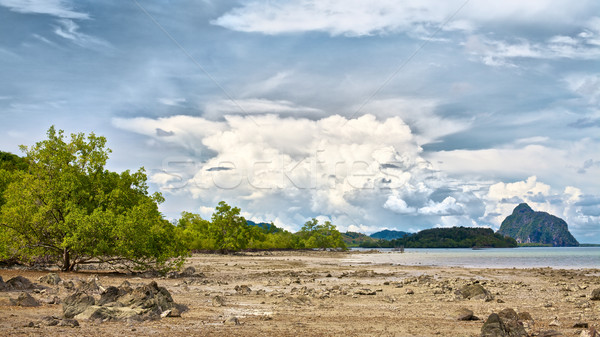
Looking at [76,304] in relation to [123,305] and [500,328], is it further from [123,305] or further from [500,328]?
[500,328]

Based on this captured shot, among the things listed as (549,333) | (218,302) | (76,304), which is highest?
(76,304)

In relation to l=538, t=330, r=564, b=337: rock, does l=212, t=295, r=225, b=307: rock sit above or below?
below

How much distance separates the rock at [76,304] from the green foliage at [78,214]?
16.4 m

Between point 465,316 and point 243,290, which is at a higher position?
point 465,316

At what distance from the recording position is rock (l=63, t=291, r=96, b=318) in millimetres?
14891

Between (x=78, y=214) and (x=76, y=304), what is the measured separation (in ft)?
59.4

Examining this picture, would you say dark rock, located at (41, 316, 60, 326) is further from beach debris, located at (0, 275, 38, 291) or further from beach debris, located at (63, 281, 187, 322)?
beach debris, located at (0, 275, 38, 291)

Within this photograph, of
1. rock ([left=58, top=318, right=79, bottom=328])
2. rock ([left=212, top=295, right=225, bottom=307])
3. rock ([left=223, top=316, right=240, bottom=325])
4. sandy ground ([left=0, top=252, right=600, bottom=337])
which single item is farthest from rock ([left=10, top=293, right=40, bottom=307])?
rock ([left=223, top=316, right=240, bottom=325])

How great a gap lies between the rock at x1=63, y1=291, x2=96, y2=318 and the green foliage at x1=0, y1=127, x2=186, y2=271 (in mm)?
16372

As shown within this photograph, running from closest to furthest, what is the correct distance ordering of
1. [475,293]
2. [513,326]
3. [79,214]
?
[513,326] < [475,293] < [79,214]

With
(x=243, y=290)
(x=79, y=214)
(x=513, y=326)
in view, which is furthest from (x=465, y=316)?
(x=79, y=214)

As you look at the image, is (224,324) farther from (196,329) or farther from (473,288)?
(473,288)

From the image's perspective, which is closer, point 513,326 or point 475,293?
point 513,326

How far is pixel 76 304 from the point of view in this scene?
49.4 feet
